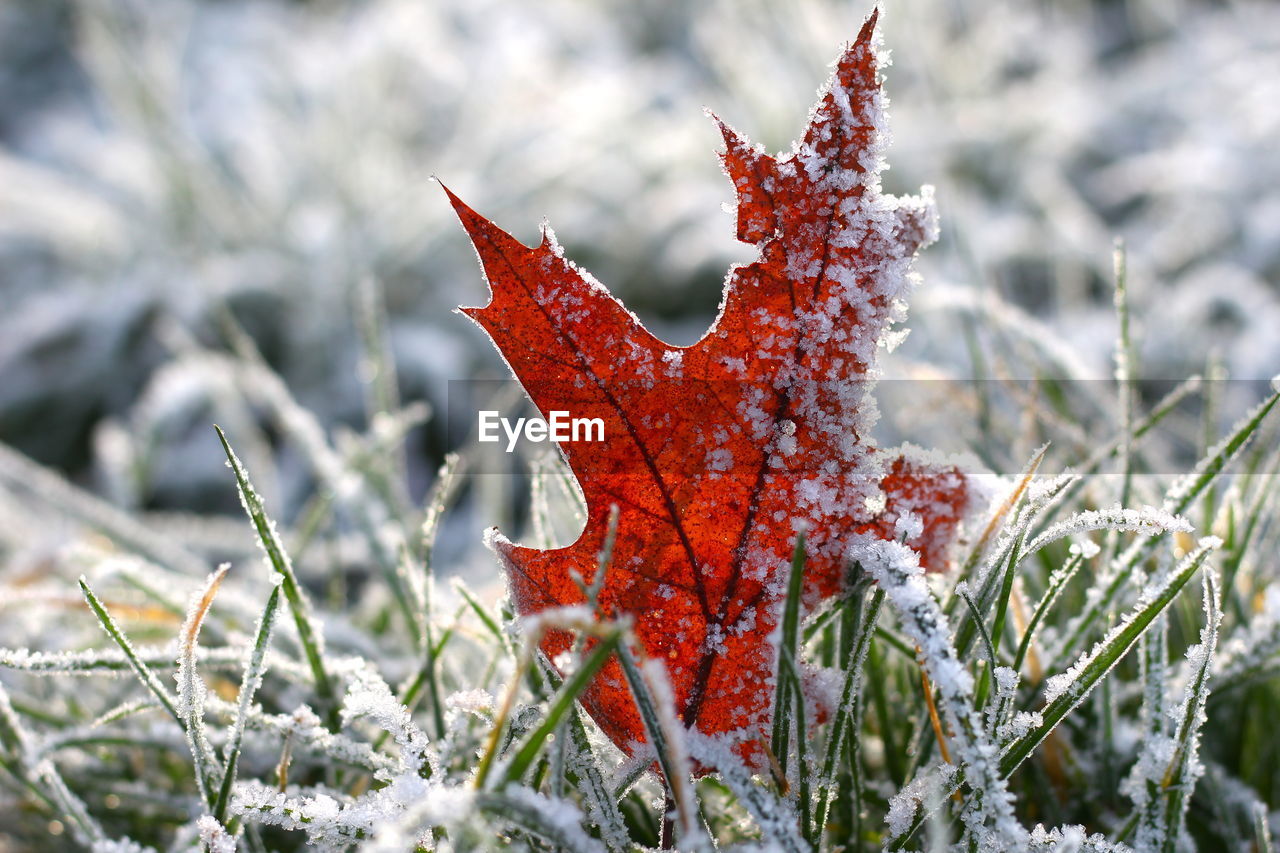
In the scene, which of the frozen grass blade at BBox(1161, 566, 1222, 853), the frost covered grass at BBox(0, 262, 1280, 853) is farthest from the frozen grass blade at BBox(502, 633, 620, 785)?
the frozen grass blade at BBox(1161, 566, 1222, 853)

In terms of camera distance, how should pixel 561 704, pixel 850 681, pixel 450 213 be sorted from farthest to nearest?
pixel 450 213, pixel 850 681, pixel 561 704

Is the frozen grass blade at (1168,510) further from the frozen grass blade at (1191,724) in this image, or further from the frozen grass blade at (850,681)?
the frozen grass blade at (850,681)

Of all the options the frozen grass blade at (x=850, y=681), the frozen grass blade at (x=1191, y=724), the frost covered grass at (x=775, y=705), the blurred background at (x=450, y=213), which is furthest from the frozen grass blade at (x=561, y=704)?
the blurred background at (x=450, y=213)

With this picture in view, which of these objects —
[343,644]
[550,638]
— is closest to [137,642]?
[343,644]

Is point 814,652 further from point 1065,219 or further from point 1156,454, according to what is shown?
point 1065,219

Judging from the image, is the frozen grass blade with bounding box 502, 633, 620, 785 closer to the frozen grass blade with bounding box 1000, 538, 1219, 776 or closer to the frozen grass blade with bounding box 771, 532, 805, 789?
the frozen grass blade with bounding box 771, 532, 805, 789

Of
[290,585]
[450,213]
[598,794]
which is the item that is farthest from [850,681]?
[450,213]

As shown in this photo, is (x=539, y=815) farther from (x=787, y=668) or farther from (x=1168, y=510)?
(x=1168, y=510)
